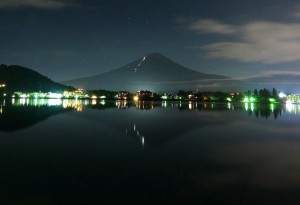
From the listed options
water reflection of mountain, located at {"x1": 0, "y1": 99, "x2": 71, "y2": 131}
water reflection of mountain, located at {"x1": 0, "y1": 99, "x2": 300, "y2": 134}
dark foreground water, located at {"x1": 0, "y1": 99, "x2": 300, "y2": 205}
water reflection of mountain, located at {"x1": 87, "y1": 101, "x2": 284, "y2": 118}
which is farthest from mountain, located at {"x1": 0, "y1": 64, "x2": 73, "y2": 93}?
dark foreground water, located at {"x1": 0, "y1": 99, "x2": 300, "y2": 205}

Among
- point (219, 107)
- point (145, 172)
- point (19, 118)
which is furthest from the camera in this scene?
point (219, 107)

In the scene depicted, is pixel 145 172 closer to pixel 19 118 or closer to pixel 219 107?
pixel 19 118

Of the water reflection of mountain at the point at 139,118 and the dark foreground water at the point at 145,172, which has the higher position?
the water reflection of mountain at the point at 139,118

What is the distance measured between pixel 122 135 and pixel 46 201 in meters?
10.8

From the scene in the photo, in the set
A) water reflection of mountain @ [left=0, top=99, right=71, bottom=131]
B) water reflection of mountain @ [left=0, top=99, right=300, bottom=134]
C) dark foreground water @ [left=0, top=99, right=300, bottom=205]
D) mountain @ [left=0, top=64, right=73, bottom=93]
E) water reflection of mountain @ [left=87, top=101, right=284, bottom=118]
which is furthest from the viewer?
mountain @ [left=0, top=64, right=73, bottom=93]

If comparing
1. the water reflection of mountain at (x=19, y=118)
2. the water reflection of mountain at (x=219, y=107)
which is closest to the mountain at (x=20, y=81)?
the water reflection of mountain at (x=219, y=107)

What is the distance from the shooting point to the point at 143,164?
32.1 ft

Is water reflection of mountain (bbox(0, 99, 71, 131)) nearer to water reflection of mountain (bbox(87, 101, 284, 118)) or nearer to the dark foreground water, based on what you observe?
the dark foreground water

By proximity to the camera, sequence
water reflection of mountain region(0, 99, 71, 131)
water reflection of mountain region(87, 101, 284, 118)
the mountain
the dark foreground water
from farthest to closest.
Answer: the mountain, water reflection of mountain region(87, 101, 284, 118), water reflection of mountain region(0, 99, 71, 131), the dark foreground water

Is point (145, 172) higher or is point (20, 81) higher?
point (20, 81)

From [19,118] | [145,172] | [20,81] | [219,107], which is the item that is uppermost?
[20,81]

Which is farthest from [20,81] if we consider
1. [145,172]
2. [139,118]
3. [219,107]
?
[145,172]

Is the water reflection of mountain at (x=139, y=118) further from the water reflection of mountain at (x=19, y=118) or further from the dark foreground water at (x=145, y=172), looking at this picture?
the dark foreground water at (x=145, y=172)

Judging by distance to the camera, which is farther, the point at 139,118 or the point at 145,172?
the point at 139,118
